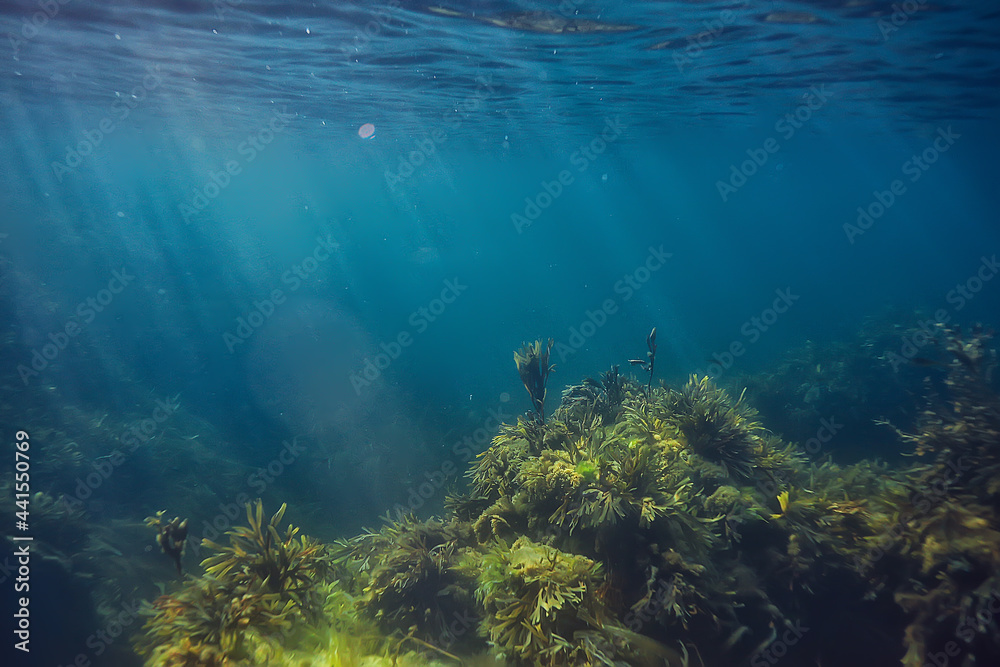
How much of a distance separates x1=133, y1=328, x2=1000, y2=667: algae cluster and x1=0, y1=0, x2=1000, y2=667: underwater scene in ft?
0.10

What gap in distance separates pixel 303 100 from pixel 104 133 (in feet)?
Result: 80.5

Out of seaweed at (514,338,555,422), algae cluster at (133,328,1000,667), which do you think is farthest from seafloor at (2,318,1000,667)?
seaweed at (514,338,555,422)

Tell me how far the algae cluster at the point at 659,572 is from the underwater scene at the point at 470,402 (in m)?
0.03

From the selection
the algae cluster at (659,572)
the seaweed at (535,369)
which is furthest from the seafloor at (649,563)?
the seaweed at (535,369)

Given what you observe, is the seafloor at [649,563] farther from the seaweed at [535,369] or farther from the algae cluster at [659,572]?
the seaweed at [535,369]

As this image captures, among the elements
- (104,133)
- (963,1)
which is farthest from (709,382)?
(104,133)

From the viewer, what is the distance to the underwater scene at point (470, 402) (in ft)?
13.4

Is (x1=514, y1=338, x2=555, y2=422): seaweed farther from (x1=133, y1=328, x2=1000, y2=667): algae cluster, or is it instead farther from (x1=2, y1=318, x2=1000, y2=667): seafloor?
(x1=133, y1=328, x2=1000, y2=667): algae cluster

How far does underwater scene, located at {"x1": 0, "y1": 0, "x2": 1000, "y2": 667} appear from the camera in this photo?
4074mm

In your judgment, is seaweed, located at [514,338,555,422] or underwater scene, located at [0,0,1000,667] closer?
underwater scene, located at [0,0,1000,667]

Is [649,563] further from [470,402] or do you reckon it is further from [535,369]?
[470,402]

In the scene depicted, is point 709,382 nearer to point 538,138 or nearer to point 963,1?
point 963,1

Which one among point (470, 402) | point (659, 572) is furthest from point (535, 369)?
point (470, 402)

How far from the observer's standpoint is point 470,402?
20.4 meters
